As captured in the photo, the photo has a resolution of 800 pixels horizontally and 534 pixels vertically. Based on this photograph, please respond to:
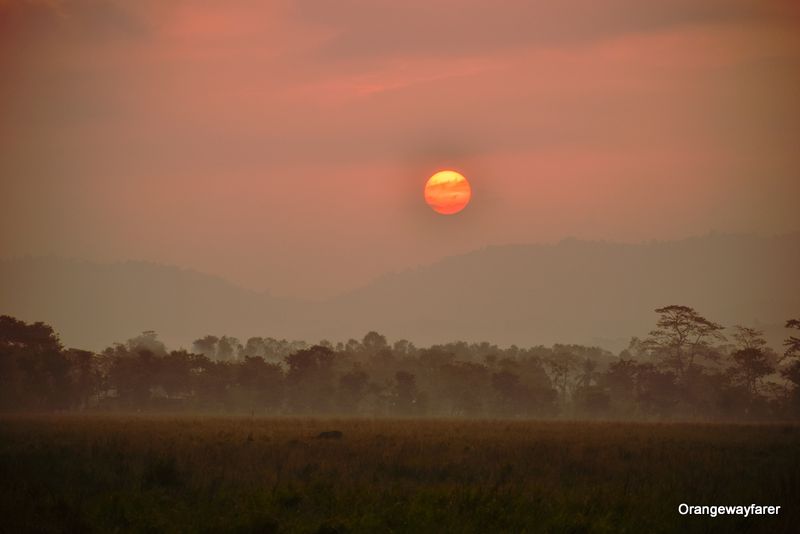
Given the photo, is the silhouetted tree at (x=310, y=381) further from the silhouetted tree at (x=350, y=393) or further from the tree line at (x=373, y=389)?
the silhouetted tree at (x=350, y=393)

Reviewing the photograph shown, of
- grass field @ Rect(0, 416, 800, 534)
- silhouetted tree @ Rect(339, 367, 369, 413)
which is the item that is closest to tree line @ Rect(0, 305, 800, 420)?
silhouetted tree @ Rect(339, 367, 369, 413)

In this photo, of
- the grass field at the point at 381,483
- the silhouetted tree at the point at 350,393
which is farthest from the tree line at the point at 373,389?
the grass field at the point at 381,483

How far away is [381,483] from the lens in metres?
24.8

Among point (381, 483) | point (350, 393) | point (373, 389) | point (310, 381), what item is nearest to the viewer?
point (381, 483)

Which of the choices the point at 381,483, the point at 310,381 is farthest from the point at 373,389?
the point at 381,483

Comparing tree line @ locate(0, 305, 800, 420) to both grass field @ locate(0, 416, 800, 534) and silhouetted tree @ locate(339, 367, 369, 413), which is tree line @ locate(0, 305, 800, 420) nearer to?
A: silhouetted tree @ locate(339, 367, 369, 413)

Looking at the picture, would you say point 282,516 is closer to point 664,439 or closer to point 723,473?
point 723,473

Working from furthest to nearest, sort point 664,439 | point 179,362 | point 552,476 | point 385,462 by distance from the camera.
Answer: point 179,362
point 664,439
point 385,462
point 552,476

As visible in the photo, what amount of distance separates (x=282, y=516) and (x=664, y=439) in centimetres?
2591

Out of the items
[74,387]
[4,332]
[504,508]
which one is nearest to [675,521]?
[504,508]

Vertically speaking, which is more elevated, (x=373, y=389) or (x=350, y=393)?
(x=373, y=389)

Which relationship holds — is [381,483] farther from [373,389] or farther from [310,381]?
[310,381]

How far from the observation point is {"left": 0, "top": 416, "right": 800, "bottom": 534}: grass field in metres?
19.6

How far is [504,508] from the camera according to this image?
20672 millimetres
